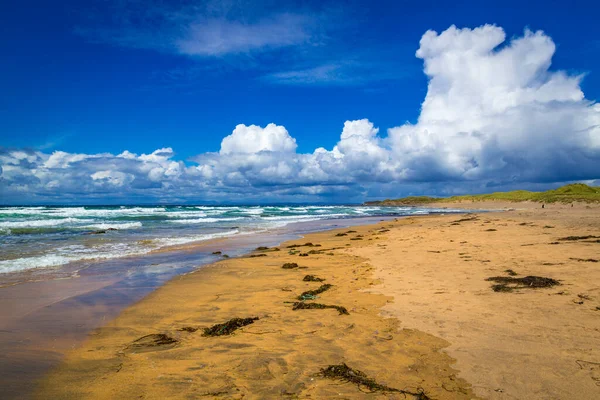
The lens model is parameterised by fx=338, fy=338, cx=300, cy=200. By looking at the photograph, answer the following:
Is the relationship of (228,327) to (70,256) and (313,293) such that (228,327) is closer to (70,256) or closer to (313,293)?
(313,293)

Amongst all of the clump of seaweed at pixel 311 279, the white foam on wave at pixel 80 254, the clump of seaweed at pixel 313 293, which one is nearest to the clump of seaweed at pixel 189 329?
the clump of seaweed at pixel 313 293

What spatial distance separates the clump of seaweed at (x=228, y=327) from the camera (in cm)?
533

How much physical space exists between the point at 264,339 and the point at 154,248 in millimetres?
12517

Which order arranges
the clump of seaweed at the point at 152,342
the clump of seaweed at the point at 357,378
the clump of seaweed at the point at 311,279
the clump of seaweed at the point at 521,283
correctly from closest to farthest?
the clump of seaweed at the point at 357,378 → the clump of seaweed at the point at 152,342 → the clump of seaweed at the point at 521,283 → the clump of seaweed at the point at 311,279

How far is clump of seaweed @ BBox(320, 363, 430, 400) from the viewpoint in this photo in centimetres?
354

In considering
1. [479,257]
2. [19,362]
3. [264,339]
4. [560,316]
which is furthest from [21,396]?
[479,257]

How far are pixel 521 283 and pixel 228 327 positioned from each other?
598 cm

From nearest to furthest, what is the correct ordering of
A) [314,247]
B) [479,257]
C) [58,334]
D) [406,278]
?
[58,334] → [406,278] → [479,257] → [314,247]

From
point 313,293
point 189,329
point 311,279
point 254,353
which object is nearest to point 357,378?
point 254,353

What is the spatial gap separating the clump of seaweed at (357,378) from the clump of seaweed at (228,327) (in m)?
1.95

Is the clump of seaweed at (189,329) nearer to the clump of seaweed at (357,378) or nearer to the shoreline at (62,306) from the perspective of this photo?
the shoreline at (62,306)

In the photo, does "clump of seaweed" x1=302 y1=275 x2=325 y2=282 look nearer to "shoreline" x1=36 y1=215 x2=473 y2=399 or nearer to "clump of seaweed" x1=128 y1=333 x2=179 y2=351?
"shoreline" x1=36 y1=215 x2=473 y2=399

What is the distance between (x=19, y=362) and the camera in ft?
14.4

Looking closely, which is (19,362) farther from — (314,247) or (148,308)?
(314,247)
